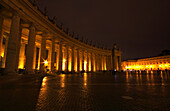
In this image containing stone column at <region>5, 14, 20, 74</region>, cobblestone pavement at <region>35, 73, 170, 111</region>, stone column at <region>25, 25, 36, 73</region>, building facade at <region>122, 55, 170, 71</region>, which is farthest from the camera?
building facade at <region>122, 55, 170, 71</region>

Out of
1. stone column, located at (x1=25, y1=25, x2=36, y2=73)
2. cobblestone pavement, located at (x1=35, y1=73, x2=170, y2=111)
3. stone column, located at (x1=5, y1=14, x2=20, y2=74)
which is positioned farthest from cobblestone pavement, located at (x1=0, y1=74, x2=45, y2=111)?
stone column, located at (x1=25, y1=25, x2=36, y2=73)

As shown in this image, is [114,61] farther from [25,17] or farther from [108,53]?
[25,17]

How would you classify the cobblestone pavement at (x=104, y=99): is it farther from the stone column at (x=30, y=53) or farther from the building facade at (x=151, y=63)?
the building facade at (x=151, y=63)

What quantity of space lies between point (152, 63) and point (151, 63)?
1081 millimetres

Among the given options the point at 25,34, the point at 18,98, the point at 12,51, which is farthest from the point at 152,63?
the point at 18,98

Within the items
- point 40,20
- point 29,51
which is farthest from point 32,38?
point 40,20

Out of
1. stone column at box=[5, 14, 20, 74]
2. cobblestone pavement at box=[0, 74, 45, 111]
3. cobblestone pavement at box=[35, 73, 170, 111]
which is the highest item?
stone column at box=[5, 14, 20, 74]

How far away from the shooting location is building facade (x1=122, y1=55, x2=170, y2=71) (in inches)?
3786

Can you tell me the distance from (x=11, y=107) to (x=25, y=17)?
20.8 metres

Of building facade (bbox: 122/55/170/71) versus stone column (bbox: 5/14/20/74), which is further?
building facade (bbox: 122/55/170/71)

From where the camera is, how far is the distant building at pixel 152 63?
96.2 metres

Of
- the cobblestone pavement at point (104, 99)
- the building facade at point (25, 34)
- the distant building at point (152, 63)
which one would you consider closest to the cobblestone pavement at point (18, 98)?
the cobblestone pavement at point (104, 99)

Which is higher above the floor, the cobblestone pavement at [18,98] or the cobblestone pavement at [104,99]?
the cobblestone pavement at [18,98]

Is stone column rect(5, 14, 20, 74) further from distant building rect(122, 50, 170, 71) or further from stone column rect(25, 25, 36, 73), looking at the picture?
distant building rect(122, 50, 170, 71)
